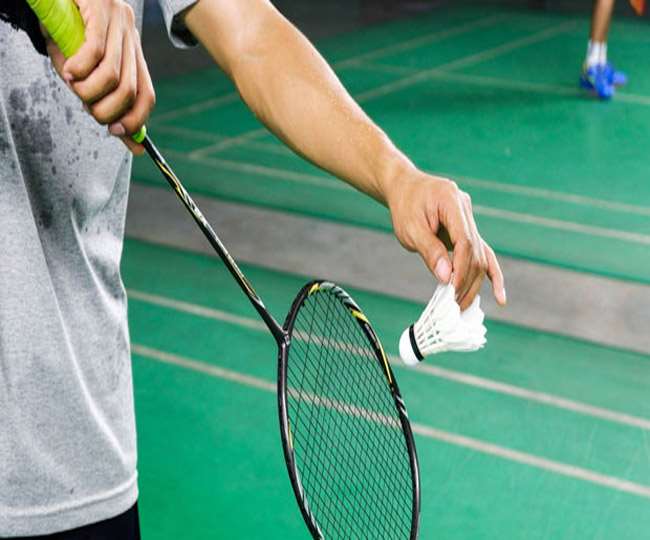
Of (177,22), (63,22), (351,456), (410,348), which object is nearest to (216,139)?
(351,456)

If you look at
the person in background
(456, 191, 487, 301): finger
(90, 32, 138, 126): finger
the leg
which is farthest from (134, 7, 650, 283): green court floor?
(90, 32, 138, 126): finger

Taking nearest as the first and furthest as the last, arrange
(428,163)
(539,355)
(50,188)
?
1. (50,188)
2. (539,355)
3. (428,163)

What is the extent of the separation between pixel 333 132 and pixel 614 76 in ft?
25.2

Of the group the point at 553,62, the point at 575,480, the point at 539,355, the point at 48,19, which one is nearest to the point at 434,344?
the point at 48,19

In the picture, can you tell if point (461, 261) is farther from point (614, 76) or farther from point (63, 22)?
point (614, 76)

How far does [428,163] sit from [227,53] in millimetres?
5422

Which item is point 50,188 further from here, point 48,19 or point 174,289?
point 174,289

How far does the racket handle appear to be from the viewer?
124 centimetres

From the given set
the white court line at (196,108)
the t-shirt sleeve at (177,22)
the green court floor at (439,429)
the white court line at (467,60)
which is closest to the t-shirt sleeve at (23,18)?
the t-shirt sleeve at (177,22)

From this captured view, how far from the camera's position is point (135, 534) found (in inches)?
74.5

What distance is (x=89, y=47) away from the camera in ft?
3.92

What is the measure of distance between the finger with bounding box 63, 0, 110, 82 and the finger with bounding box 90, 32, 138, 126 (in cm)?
3

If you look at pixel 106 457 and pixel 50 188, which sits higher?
pixel 50 188

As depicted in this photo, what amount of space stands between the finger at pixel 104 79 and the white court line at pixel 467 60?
7.63m
